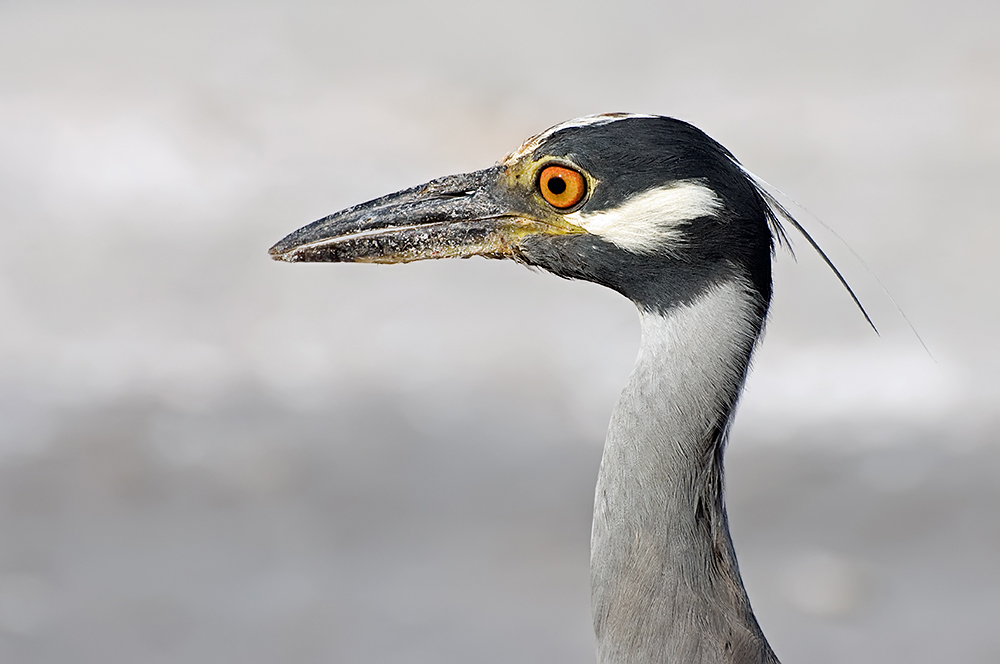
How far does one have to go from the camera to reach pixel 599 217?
193 cm

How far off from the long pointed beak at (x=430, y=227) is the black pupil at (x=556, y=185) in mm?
66

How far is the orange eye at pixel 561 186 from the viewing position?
1.94 meters

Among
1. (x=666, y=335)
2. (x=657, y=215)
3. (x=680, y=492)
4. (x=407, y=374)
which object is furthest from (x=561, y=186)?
(x=407, y=374)

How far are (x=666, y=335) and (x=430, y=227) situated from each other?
467 millimetres

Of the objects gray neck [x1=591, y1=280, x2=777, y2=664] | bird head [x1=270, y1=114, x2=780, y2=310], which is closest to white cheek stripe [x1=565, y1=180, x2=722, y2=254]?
bird head [x1=270, y1=114, x2=780, y2=310]

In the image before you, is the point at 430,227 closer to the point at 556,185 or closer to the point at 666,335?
the point at 556,185

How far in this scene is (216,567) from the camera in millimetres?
4480

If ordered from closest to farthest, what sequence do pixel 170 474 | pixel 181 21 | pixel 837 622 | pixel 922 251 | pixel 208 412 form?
pixel 837 622
pixel 170 474
pixel 208 412
pixel 922 251
pixel 181 21

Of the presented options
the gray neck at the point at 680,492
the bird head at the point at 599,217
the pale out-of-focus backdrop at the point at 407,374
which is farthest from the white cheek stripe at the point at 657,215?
the pale out-of-focus backdrop at the point at 407,374

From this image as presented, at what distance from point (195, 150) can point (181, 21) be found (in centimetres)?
136

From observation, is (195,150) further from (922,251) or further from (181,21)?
(922,251)

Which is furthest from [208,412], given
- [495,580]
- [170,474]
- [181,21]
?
[181,21]

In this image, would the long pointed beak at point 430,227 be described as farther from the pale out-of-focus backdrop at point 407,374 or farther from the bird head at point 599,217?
the pale out-of-focus backdrop at point 407,374

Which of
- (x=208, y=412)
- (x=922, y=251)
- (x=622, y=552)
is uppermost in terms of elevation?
(x=922, y=251)
